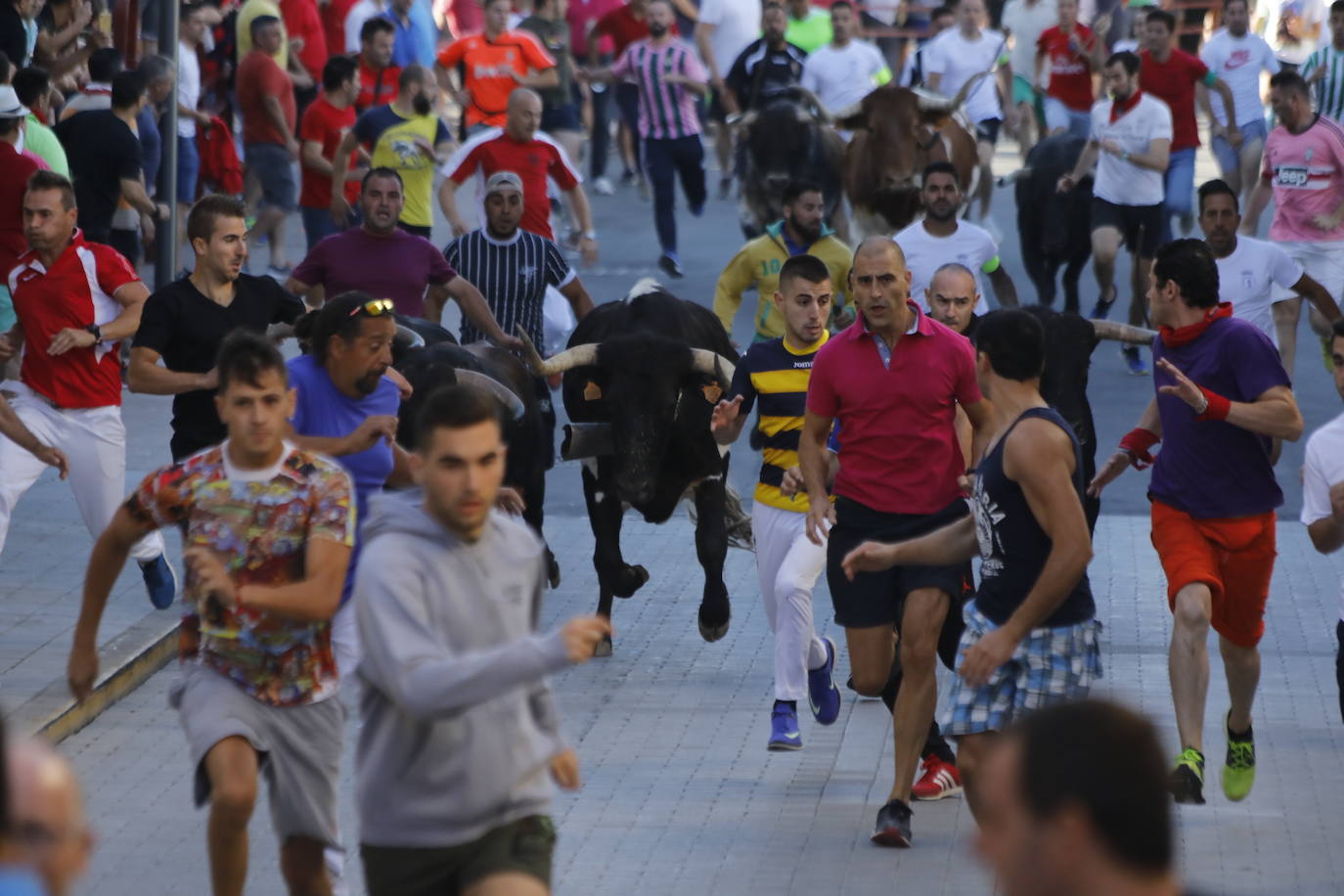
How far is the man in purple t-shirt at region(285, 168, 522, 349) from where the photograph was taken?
10.7 metres

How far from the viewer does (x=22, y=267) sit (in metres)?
9.38

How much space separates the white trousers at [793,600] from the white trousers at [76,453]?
Answer: 2850 millimetres

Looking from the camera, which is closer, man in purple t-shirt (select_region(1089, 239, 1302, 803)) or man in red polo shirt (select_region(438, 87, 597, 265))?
man in purple t-shirt (select_region(1089, 239, 1302, 803))

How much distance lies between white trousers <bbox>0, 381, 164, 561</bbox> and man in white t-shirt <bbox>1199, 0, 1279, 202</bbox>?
1295 cm

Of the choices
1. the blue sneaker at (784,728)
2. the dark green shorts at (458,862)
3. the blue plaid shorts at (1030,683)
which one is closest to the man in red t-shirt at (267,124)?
the blue sneaker at (784,728)

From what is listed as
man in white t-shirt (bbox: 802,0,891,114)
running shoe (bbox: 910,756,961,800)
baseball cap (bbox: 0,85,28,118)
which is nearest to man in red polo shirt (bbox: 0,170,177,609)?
baseball cap (bbox: 0,85,28,118)

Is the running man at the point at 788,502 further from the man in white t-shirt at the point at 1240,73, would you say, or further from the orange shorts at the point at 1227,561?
the man in white t-shirt at the point at 1240,73

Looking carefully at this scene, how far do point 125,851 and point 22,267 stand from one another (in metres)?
3.15

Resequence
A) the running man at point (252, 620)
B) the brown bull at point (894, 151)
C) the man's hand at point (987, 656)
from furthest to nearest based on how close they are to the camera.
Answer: the brown bull at point (894, 151) → the man's hand at point (987, 656) → the running man at point (252, 620)

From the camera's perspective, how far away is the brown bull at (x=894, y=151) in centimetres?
1775

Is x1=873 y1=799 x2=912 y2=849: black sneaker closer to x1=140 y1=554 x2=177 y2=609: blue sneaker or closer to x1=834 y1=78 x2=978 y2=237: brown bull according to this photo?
x1=140 y1=554 x2=177 y2=609: blue sneaker

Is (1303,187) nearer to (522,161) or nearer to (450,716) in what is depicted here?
(522,161)

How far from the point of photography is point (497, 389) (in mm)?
9273

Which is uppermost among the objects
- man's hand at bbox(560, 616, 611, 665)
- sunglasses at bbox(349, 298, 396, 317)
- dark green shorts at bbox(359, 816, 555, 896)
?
man's hand at bbox(560, 616, 611, 665)
